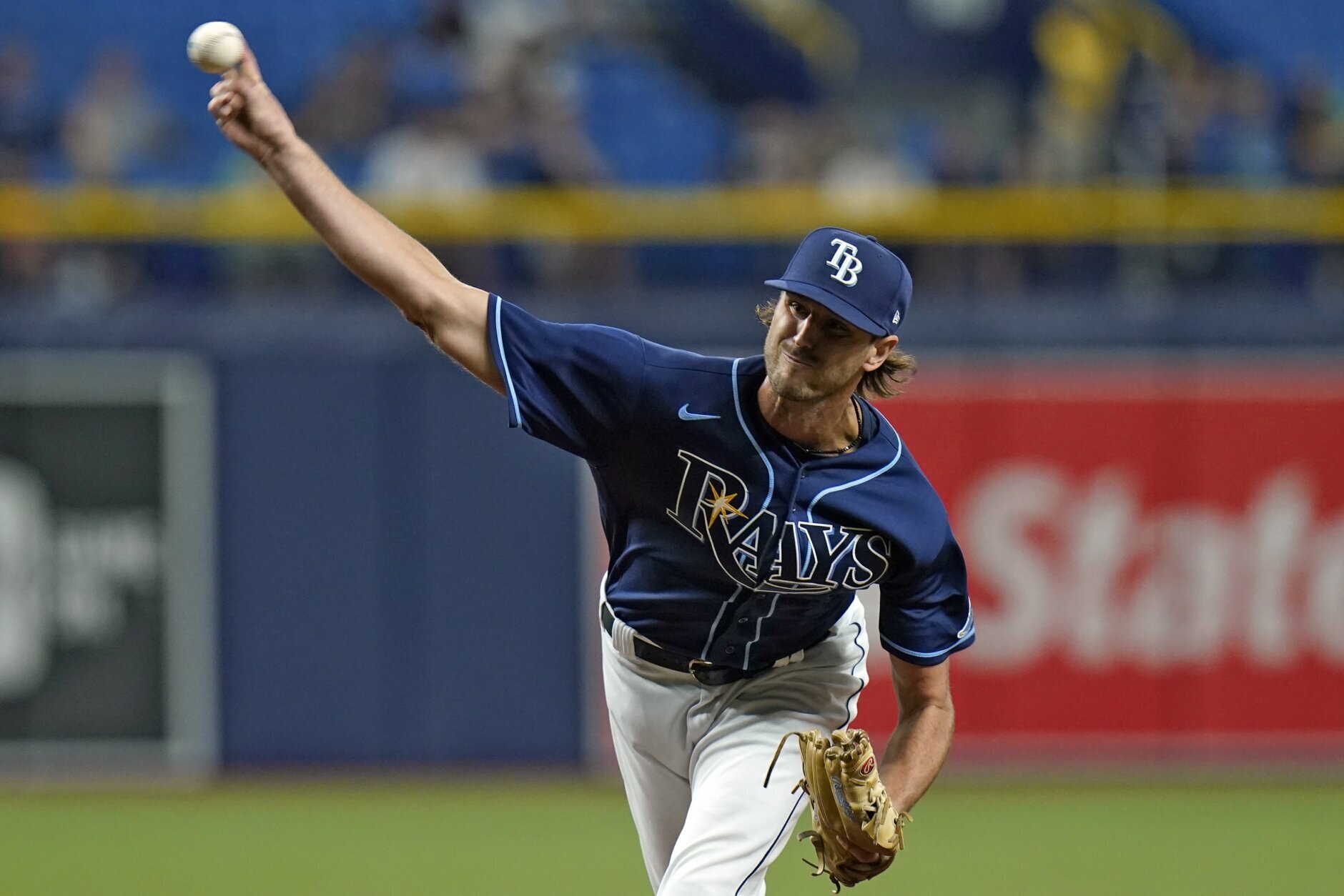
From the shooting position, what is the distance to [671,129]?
11.4 meters

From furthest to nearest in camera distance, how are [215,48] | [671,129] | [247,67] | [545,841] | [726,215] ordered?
1. [671,129]
2. [726,215]
3. [545,841]
4. [247,67]
5. [215,48]

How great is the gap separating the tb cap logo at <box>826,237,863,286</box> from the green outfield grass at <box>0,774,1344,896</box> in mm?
3386

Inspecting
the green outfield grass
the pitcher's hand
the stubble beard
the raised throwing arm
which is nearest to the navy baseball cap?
the stubble beard

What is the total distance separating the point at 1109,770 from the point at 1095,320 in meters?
2.29

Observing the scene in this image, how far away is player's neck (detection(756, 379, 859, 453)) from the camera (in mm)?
3787

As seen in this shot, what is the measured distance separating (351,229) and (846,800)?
1484 millimetres

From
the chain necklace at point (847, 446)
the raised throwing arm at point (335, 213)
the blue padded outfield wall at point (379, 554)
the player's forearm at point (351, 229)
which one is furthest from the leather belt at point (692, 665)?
the blue padded outfield wall at point (379, 554)

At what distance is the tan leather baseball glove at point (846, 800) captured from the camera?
11.4 feet

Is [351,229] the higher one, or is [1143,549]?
[351,229]

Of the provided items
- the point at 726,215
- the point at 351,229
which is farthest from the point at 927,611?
the point at 726,215

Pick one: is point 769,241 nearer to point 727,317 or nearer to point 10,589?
point 727,317

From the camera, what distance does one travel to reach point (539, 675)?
8797 mm

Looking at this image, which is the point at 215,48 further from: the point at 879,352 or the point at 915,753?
the point at 915,753

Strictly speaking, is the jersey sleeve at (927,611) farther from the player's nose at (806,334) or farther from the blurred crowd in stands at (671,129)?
the blurred crowd in stands at (671,129)
